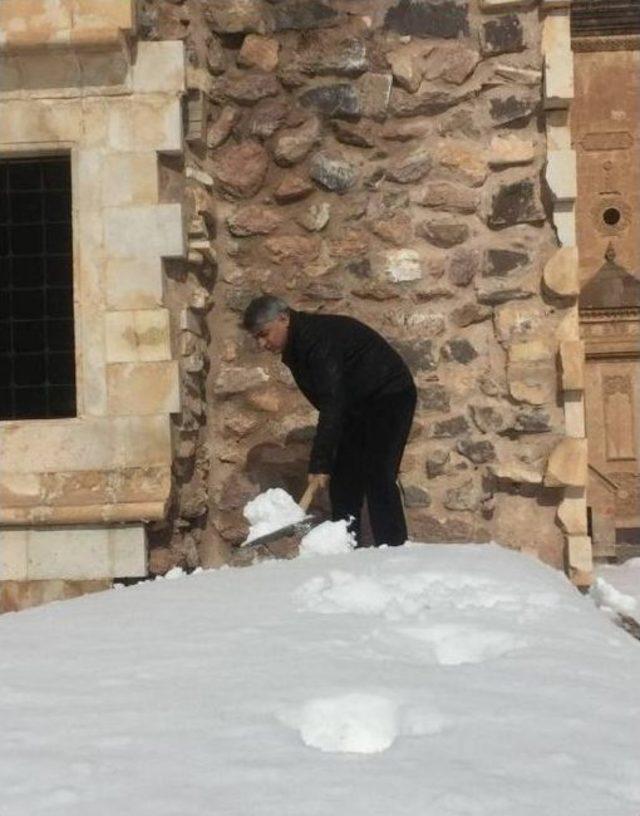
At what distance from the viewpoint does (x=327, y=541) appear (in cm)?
421

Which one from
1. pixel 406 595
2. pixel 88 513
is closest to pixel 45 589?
pixel 88 513

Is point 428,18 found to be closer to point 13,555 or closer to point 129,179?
point 129,179

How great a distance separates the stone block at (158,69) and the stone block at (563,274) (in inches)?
66.7

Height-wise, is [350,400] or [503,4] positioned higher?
[503,4]

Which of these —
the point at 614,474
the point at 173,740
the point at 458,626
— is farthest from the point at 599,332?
the point at 173,740

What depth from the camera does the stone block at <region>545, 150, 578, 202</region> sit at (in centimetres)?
567

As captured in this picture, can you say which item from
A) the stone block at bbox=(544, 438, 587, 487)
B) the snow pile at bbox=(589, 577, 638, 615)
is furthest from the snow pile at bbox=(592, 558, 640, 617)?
the stone block at bbox=(544, 438, 587, 487)

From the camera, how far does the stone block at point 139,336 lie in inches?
212

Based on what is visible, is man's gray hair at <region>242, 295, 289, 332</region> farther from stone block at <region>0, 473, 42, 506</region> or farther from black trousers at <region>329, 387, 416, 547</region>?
stone block at <region>0, 473, 42, 506</region>

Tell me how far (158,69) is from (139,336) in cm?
109

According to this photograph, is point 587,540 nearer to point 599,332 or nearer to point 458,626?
point 458,626

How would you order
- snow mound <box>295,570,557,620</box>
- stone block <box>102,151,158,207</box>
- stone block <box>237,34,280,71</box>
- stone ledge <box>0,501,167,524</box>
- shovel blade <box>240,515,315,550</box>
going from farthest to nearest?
stone block <box>237,34,280,71</box> < stone block <box>102,151,158,207</box> < stone ledge <box>0,501,167,524</box> < shovel blade <box>240,515,315,550</box> < snow mound <box>295,570,557,620</box>

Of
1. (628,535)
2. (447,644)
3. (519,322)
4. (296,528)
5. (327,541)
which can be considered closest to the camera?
(447,644)

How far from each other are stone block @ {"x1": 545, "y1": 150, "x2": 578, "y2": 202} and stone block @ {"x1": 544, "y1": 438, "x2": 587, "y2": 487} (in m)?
1.03
